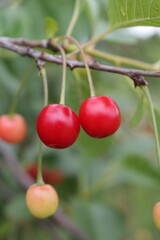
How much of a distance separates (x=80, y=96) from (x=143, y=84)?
0.59m

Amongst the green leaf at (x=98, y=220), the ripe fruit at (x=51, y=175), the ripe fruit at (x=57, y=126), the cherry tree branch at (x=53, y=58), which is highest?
the cherry tree branch at (x=53, y=58)

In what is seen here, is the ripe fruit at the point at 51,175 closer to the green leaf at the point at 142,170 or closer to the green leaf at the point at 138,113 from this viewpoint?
the green leaf at the point at 142,170

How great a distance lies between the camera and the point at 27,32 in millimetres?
2471

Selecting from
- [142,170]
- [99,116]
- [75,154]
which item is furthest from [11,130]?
[75,154]

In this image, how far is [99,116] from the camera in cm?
127

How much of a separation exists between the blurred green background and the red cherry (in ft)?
2.34

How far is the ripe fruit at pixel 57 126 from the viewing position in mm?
1263

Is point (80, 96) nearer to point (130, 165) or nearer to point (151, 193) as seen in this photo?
point (130, 165)

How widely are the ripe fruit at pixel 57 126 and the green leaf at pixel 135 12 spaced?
445mm

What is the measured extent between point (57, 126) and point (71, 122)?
0.15 ft

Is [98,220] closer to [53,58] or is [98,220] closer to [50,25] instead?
[50,25]

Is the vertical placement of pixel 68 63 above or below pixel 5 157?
above

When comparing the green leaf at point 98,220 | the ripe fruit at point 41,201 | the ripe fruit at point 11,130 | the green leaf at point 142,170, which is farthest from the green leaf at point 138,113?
the green leaf at point 98,220

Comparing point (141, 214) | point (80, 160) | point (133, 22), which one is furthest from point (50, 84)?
point (133, 22)
